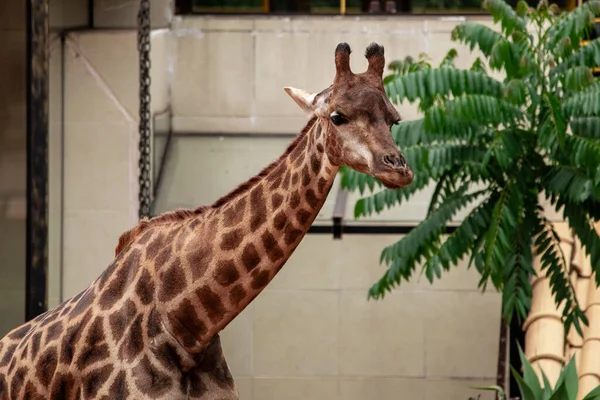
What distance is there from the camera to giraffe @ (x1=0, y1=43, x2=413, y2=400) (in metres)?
4.48

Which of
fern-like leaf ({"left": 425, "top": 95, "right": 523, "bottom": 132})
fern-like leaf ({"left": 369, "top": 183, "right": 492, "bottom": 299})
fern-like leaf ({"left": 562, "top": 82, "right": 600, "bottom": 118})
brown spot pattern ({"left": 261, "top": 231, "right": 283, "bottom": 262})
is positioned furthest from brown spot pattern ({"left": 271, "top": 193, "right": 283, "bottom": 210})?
fern-like leaf ({"left": 369, "top": 183, "right": 492, "bottom": 299})

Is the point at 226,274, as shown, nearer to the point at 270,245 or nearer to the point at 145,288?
the point at 270,245

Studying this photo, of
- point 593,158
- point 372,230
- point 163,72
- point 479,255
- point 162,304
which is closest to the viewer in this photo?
point 162,304

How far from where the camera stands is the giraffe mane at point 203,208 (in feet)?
15.3

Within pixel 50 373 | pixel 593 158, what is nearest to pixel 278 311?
pixel 593 158

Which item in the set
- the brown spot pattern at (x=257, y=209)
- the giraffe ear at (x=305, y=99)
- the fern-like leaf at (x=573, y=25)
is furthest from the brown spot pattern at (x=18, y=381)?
the fern-like leaf at (x=573, y=25)

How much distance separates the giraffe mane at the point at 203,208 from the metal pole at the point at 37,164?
2.51m

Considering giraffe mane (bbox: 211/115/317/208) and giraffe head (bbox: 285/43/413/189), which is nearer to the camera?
giraffe head (bbox: 285/43/413/189)

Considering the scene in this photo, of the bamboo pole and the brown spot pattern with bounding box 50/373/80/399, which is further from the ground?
the brown spot pattern with bounding box 50/373/80/399

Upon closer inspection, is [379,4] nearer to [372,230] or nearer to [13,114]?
[372,230]

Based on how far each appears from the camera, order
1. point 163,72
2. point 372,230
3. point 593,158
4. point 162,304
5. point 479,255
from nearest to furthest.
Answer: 1. point 162,304
2. point 593,158
3. point 479,255
4. point 372,230
5. point 163,72

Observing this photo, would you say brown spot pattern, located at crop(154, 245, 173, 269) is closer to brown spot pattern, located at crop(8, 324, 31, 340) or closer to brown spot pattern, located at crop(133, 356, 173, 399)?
brown spot pattern, located at crop(133, 356, 173, 399)

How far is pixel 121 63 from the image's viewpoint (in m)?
10.1

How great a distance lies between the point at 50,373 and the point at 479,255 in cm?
458
